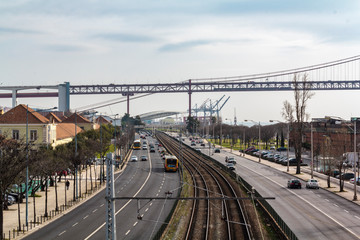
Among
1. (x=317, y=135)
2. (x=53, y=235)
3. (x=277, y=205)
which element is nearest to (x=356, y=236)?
(x=277, y=205)

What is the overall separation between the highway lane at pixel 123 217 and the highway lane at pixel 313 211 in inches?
362

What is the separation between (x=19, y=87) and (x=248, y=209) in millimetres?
175512

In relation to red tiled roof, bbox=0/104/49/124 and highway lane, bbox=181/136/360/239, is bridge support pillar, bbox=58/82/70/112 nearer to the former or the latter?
red tiled roof, bbox=0/104/49/124

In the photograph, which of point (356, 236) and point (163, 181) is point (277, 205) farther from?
point (163, 181)

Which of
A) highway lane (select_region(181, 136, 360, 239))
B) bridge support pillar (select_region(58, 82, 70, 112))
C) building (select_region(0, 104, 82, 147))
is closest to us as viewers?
highway lane (select_region(181, 136, 360, 239))

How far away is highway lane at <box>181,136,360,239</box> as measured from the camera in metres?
28.5

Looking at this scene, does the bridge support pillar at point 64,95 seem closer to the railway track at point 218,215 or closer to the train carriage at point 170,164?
the train carriage at point 170,164

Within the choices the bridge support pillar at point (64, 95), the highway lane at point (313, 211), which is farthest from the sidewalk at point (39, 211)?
the bridge support pillar at point (64, 95)

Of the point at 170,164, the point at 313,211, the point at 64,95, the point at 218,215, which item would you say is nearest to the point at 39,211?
the point at 218,215

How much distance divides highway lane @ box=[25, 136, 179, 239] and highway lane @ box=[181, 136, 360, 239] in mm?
9183

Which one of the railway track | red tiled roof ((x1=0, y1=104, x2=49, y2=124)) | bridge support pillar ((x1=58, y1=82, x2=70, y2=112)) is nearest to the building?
red tiled roof ((x1=0, y1=104, x2=49, y2=124))

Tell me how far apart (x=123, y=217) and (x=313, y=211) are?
14.5 meters

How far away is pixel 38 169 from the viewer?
128ft

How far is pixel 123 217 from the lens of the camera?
3475 cm
